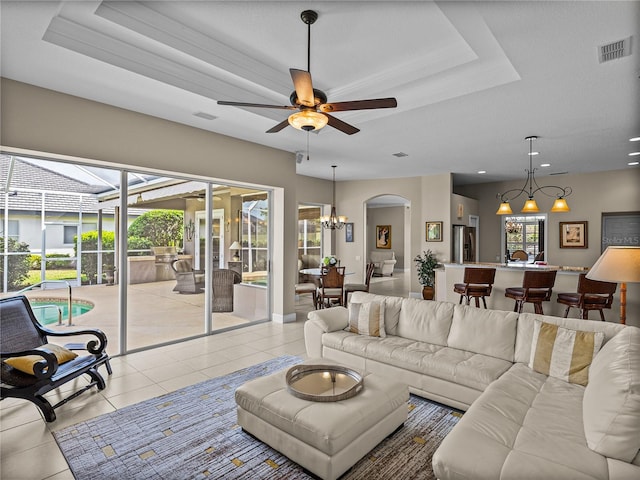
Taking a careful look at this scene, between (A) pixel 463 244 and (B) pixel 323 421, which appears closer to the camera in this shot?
(B) pixel 323 421

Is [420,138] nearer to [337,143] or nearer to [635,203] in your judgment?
[337,143]

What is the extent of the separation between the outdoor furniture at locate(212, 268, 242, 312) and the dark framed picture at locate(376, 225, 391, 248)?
10.7 meters

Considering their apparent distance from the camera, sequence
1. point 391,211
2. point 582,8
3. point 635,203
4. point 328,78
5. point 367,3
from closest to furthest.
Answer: point 582,8, point 367,3, point 328,78, point 635,203, point 391,211

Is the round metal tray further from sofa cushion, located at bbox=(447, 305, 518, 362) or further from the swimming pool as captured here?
the swimming pool

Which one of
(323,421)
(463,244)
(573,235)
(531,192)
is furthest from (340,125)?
(573,235)

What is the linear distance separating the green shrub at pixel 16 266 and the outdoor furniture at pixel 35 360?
0.45 m

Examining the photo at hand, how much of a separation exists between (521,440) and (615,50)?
3131mm

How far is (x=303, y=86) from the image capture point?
99.9 inches

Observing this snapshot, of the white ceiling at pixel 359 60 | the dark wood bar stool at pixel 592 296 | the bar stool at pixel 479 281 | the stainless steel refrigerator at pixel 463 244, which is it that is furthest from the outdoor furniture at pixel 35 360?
the stainless steel refrigerator at pixel 463 244

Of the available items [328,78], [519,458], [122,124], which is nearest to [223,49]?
[328,78]

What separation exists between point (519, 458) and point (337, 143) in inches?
196

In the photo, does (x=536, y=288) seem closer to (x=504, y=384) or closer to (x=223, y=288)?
(x=504, y=384)

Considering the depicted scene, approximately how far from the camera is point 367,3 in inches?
104

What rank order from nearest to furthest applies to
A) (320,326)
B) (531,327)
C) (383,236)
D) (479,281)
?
1. (531,327)
2. (320,326)
3. (479,281)
4. (383,236)
